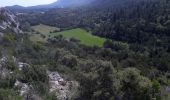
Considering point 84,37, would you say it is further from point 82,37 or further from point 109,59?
point 109,59

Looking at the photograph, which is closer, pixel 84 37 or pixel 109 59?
pixel 109 59

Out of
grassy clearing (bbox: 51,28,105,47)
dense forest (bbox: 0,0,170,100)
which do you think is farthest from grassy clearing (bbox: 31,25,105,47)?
dense forest (bbox: 0,0,170,100)

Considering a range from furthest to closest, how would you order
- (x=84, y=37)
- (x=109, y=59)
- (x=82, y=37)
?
(x=82, y=37), (x=84, y=37), (x=109, y=59)

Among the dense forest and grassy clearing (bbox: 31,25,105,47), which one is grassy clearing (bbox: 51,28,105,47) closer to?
grassy clearing (bbox: 31,25,105,47)

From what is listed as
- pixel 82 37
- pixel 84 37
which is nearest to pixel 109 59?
pixel 84 37

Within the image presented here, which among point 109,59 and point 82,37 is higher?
point 109,59

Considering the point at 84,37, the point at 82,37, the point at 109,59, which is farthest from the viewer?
the point at 82,37

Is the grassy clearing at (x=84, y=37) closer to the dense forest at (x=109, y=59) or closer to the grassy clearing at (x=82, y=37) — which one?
the grassy clearing at (x=82, y=37)

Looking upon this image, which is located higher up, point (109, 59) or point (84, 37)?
point (109, 59)

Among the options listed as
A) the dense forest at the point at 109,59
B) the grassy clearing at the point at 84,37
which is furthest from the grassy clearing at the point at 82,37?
the dense forest at the point at 109,59
